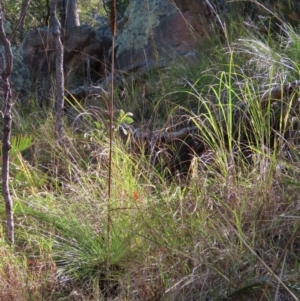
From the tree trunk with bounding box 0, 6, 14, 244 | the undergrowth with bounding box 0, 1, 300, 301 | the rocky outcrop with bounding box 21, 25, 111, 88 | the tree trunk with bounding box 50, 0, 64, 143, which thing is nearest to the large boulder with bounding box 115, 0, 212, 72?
the rocky outcrop with bounding box 21, 25, 111, 88

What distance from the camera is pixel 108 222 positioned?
9.76 feet

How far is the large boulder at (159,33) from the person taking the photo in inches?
231

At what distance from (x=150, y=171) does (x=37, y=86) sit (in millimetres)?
3302

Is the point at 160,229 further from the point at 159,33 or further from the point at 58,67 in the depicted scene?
the point at 159,33

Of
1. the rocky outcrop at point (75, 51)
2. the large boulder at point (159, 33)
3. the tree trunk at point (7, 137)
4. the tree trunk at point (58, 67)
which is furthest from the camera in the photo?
the rocky outcrop at point (75, 51)

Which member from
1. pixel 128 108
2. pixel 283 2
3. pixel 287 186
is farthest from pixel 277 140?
pixel 283 2

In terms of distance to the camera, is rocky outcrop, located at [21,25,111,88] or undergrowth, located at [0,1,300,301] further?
rocky outcrop, located at [21,25,111,88]

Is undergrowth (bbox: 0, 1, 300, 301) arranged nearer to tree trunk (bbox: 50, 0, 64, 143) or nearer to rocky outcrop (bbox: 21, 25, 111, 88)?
tree trunk (bbox: 50, 0, 64, 143)

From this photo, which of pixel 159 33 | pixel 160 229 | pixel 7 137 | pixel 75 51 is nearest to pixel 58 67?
pixel 7 137

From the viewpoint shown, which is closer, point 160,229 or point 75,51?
point 160,229

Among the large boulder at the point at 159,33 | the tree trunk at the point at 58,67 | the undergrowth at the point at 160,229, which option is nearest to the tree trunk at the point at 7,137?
the undergrowth at the point at 160,229

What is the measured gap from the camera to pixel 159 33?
6.31 m

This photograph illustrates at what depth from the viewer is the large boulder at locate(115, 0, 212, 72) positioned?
588 centimetres

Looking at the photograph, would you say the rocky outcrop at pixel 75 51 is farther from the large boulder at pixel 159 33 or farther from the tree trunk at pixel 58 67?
the tree trunk at pixel 58 67
